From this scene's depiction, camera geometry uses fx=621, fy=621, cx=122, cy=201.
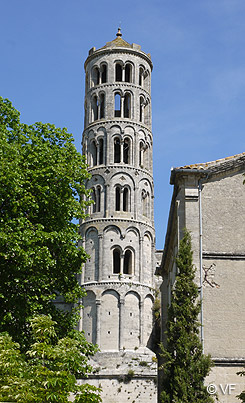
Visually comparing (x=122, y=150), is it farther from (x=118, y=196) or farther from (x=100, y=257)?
(x=100, y=257)

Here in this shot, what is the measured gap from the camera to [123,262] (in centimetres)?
5169

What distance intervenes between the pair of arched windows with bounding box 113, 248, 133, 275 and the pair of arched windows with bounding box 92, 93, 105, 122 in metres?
13.0

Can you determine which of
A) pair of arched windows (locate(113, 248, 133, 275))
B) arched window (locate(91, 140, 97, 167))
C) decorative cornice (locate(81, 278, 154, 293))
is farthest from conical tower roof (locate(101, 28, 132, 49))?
decorative cornice (locate(81, 278, 154, 293))

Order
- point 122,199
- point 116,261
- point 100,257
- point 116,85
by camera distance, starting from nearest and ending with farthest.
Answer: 1. point 100,257
2. point 116,261
3. point 122,199
4. point 116,85

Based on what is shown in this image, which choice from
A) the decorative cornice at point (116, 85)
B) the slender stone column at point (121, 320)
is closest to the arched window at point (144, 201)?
the slender stone column at point (121, 320)

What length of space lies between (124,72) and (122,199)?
12.7 metres

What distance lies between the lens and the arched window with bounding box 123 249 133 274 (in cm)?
5228

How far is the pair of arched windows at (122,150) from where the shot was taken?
5552cm

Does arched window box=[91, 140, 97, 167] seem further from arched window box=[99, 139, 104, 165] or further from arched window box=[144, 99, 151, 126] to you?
arched window box=[144, 99, 151, 126]

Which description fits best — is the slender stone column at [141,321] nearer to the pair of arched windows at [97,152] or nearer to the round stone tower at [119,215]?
the round stone tower at [119,215]

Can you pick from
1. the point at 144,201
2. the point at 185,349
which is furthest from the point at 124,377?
the point at 185,349

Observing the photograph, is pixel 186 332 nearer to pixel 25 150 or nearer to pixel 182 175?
pixel 182 175

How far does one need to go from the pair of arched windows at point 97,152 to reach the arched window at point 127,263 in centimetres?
864

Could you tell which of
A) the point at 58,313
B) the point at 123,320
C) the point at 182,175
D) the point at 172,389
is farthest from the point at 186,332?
the point at 123,320
